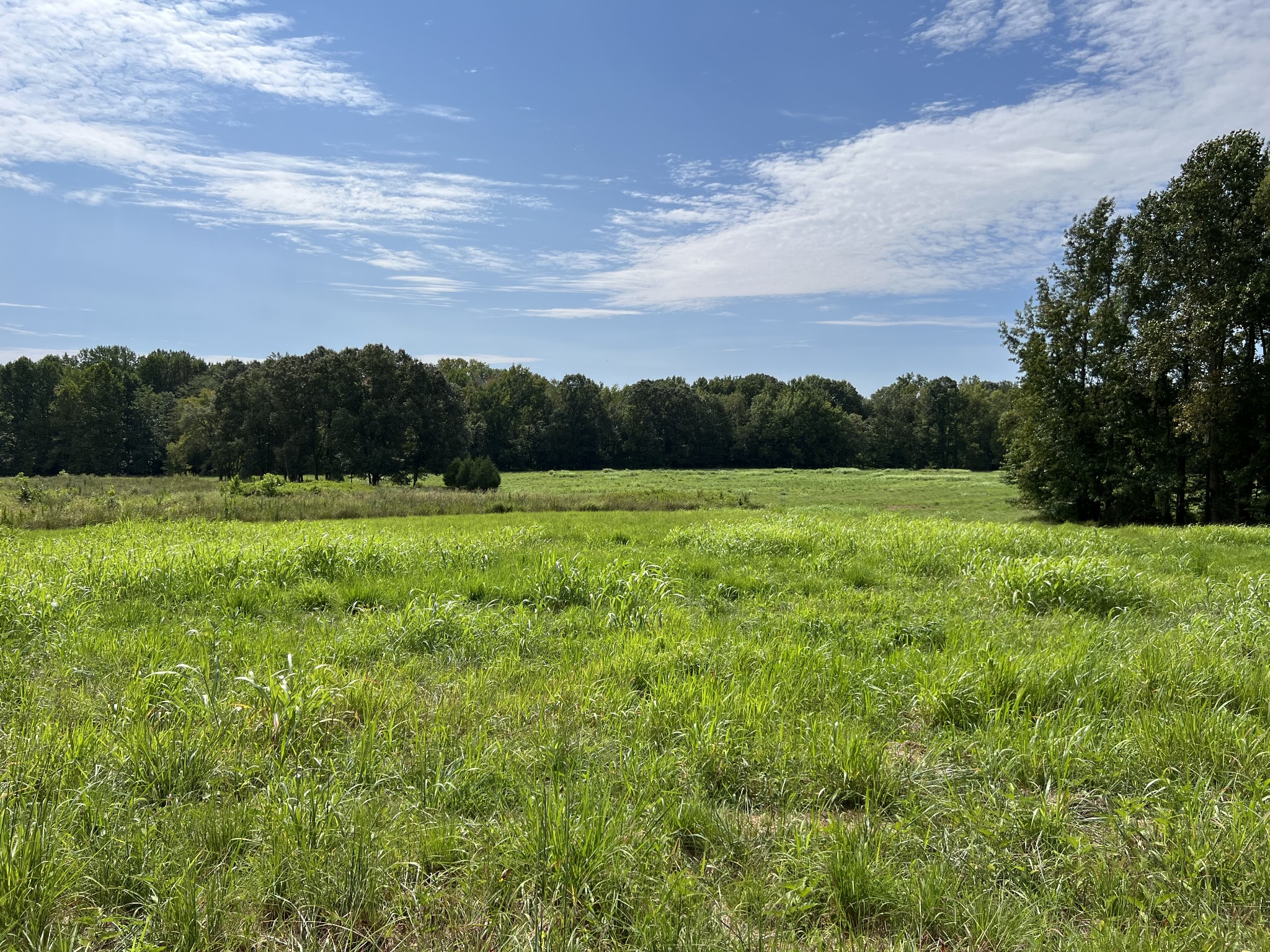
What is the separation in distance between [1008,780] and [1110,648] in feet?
11.5

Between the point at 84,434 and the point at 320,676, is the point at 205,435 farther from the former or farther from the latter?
the point at 320,676

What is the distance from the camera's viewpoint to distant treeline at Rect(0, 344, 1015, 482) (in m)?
68.8

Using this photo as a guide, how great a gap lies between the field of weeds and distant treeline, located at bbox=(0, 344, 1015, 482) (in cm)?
6280

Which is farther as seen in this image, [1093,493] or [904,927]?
[1093,493]

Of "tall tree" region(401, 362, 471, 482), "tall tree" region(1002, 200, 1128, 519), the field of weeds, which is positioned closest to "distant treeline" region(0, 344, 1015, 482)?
"tall tree" region(401, 362, 471, 482)

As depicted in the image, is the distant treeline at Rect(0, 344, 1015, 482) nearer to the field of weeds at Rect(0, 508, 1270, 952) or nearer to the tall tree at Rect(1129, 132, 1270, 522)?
the tall tree at Rect(1129, 132, 1270, 522)

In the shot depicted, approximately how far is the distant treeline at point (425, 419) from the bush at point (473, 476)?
482 inches

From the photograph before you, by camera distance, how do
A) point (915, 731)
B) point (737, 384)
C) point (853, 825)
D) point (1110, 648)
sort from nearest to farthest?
1. point (853, 825)
2. point (915, 731)
3. point (1110, 648)
4. point (737, 384)

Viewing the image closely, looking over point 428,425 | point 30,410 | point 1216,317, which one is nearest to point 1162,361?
point 1216,317

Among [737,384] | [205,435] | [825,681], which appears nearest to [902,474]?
[737,384]

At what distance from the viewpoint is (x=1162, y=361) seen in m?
28.6

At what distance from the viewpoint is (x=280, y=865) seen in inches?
118

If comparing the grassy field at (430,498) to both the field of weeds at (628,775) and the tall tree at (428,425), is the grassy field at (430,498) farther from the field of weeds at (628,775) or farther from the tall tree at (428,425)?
the field of weeds at (628,775)

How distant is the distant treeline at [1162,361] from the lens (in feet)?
88.7
